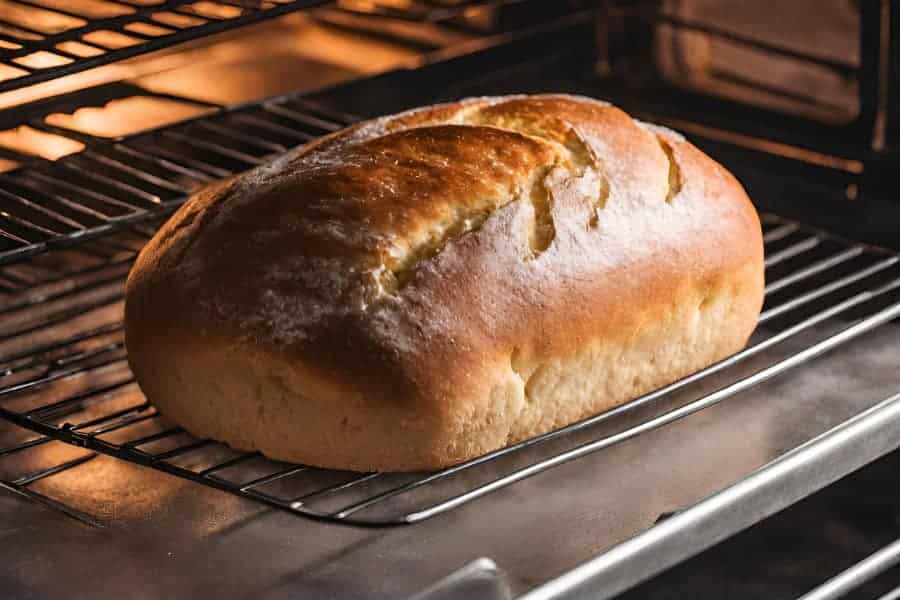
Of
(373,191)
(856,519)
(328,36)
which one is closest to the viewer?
(373,191)

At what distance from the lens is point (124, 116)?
166 cm

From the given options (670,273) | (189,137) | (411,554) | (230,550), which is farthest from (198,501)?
(189,137)

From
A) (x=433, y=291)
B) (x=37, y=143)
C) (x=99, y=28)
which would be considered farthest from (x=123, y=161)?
(x=433, y=291)

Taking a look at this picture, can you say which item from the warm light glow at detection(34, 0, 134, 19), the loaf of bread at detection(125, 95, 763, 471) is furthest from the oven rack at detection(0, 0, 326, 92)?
the loaf of bread at detection(125, 95, 763, 471)

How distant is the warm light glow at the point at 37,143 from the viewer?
147 cm

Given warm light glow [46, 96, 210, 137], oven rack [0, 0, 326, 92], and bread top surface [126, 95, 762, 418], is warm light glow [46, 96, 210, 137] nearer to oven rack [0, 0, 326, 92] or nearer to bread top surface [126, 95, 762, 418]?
oven rack [0, 0, 326, 92]

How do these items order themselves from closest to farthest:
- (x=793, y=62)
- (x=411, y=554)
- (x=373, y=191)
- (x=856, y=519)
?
(x=411, y=554)
(x=373, y=191)
(x=856, y=519)
(x=793, y=62)

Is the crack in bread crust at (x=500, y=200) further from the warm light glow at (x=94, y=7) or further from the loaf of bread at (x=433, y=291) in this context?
the warm light glow at (x=94, y=7)

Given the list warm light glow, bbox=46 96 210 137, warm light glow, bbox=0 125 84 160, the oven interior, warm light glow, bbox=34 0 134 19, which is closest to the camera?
the oven interior

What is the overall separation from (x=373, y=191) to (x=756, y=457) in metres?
0.37

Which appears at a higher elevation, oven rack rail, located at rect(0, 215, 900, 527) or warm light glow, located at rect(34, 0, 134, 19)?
warm light glow, located at rect(34, 0, 134, 19)

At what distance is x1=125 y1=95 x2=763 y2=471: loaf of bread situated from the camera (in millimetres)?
1070

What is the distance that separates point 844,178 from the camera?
5.48 feet

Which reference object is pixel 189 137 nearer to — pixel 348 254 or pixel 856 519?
pixel 348 254
